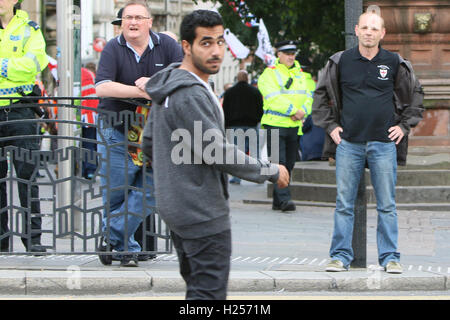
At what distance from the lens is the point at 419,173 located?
12.6 m

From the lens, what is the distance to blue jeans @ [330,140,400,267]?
8.10 meters

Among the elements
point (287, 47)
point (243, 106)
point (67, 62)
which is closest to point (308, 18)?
point (243, 106)

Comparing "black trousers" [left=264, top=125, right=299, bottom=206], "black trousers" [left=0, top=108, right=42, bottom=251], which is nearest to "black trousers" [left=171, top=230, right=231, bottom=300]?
"black trousers" [left=0, top=108, right=42, bottom=251]

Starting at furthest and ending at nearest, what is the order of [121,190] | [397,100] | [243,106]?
[243,106]
[397,100]
[121,190]

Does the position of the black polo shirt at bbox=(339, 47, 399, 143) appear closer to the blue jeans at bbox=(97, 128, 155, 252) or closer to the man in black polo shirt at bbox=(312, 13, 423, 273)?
the man in black polo shirt at bbox=(312, 13, 423, 273)

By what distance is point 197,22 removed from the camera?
511 cm

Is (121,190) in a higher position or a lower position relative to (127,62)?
lower

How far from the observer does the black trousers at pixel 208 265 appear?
4957 mm

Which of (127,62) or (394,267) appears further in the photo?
(127,62)

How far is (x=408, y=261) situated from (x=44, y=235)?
3.01m

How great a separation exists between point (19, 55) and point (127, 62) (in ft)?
3.43

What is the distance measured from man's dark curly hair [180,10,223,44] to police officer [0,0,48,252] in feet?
11.1

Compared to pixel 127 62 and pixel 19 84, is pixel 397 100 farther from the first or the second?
pixel 19 84
